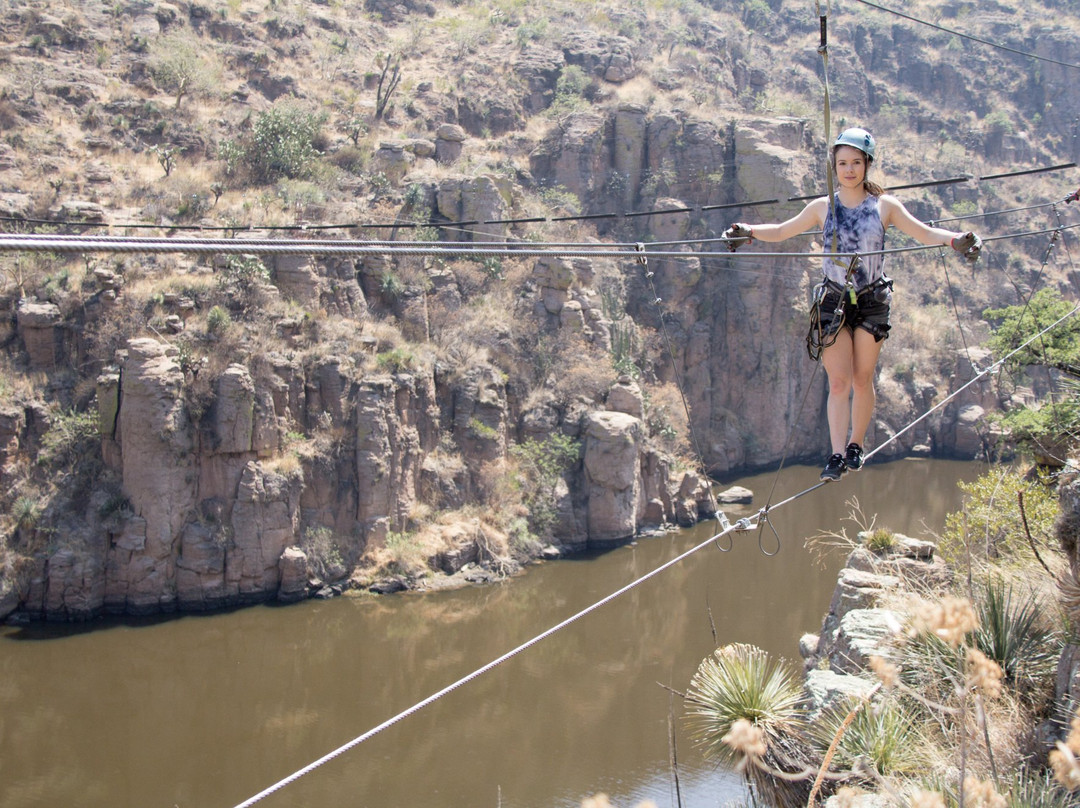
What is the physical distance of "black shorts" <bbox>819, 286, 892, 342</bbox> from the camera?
6.79 m

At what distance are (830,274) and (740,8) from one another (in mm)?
63416

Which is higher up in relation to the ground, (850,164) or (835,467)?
(850,164)

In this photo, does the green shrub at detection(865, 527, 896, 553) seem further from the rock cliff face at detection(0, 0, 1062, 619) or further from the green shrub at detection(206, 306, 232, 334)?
the green shrub at detection(206, 306, 232, 334)

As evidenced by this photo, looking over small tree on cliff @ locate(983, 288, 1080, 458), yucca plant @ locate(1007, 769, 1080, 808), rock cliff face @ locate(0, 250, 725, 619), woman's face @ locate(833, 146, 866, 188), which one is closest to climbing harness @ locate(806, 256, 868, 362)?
woman's face @ locate(833, 146, 866, 188)

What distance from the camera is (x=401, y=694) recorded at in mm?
18531

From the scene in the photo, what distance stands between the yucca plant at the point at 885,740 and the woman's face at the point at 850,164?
414 cm

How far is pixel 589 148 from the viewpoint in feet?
125

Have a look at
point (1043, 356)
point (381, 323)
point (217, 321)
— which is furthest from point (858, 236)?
point (381, 323)

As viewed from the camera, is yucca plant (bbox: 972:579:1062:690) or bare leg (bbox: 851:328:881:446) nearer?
bare leg (bbox: 851:328:881:446)

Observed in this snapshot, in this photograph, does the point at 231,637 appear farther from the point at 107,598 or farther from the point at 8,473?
the point at 8,473

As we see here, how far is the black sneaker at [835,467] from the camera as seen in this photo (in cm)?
709

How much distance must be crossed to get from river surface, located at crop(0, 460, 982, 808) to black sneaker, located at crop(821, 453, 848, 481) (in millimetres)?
5757

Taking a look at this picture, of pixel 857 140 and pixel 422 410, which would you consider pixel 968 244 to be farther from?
pixel 422 410

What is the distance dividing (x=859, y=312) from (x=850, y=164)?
985mm
